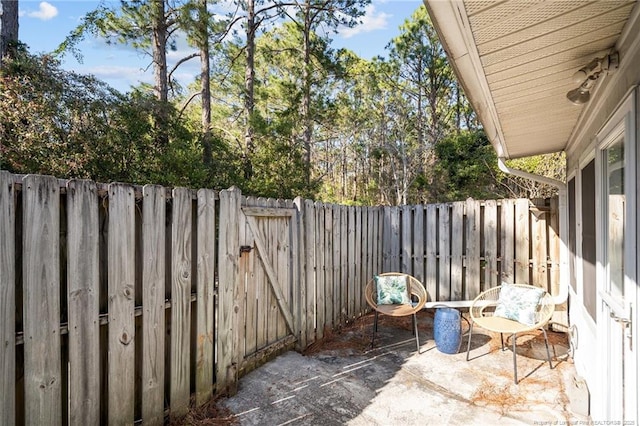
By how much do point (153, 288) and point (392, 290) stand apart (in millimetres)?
2876

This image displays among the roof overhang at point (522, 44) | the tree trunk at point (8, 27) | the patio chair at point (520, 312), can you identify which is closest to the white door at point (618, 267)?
the roof overhang at point (522, 44)

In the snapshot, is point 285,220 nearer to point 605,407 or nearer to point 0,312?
point 0,312

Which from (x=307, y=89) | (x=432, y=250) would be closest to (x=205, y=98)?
(x=307, y=89)

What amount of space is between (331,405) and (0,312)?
7.27 feet

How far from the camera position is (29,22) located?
421cm

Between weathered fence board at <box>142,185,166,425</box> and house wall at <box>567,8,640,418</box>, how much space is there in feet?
8.57

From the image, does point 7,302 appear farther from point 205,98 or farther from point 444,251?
point 205,98

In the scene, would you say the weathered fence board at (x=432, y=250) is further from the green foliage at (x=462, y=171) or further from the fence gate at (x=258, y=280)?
the green foliage at (x=462, y=171)

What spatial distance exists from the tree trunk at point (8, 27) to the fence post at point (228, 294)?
373cm

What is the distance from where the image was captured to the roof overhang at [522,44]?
1175 millimetres

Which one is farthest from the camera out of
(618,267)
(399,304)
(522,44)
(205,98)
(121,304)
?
(205,98)

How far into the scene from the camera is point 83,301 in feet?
5.83

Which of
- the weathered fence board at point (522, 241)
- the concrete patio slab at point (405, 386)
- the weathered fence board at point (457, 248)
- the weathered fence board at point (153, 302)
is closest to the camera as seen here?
the weathered fence board at point (153, 302)

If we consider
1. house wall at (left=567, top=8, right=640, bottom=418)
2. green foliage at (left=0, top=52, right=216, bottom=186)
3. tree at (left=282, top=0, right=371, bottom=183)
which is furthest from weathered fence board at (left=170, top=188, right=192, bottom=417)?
tree at (left=282, top=0, right=371, bottom=183)
